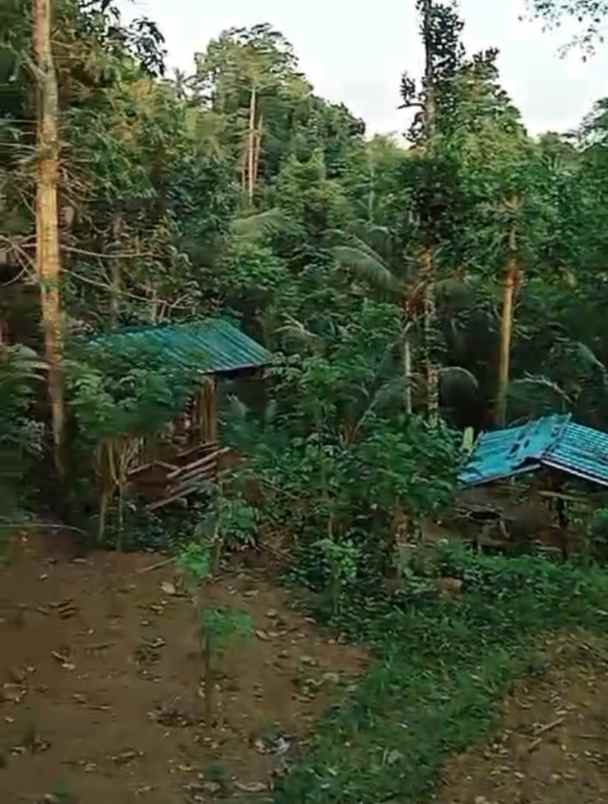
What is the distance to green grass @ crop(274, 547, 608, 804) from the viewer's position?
15.3ft

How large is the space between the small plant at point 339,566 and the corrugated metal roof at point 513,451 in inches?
87.4

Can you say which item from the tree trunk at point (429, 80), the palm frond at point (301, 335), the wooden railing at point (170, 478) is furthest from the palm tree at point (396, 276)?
the wooden railing at point (170, 478)

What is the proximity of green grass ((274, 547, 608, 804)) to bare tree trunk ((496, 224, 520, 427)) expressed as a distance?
25.3ft

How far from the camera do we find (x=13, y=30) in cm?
836

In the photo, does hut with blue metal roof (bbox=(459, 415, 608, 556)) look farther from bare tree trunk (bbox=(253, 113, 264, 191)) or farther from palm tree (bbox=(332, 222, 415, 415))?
bare tree trunk (bbox=(253, 113, 264, 191))

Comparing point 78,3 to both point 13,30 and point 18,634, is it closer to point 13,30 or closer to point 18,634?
point 13,30

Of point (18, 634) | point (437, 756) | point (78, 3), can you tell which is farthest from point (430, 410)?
point (437, 756)

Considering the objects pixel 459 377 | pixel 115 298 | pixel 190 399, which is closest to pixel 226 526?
pixel 190 399

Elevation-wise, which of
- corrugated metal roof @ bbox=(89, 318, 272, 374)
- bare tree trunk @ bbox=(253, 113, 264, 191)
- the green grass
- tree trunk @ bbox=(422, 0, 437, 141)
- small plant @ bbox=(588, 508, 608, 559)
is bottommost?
small plant @ bbox=(588, 508, 608, 559)

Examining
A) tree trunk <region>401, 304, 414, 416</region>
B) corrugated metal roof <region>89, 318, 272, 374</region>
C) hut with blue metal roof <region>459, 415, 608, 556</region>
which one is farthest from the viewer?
tree trunk <region>401, 304, 414, 416</region>

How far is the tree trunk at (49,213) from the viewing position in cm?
816

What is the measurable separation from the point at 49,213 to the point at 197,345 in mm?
3607

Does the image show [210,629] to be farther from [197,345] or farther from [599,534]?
[197,345]

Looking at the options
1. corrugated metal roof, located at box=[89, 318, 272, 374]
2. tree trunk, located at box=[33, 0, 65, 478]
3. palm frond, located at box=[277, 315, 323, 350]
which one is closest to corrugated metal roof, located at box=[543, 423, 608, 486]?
corrugated metal roof, located at box=[89, 318, 272, 374]
